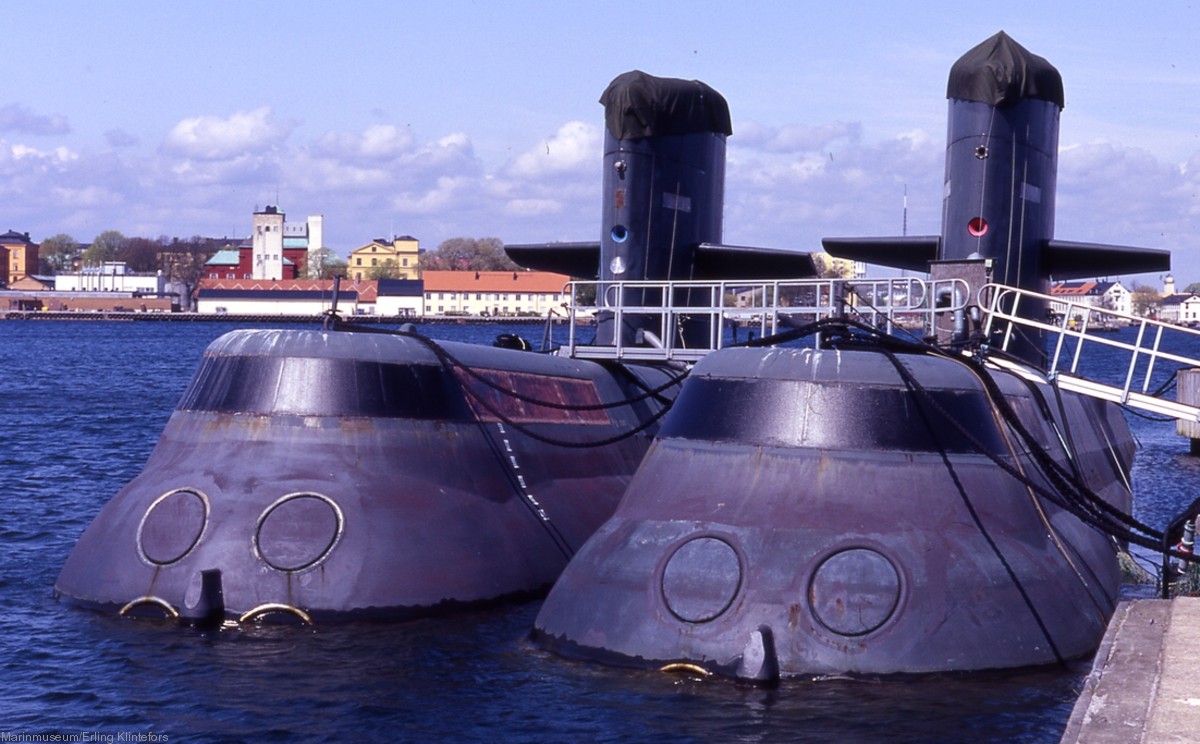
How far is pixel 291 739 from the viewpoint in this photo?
461 inches

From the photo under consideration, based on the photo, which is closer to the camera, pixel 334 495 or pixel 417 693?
pixel 417 693

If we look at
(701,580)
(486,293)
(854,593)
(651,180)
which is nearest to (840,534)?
(854,593)

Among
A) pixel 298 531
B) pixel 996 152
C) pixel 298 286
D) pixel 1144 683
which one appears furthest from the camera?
pixel 298 286

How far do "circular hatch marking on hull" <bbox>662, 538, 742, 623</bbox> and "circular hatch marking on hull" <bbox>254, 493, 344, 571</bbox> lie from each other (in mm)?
3860

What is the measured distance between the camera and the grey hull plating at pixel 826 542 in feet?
40.7

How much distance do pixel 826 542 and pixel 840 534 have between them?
5.9 inches

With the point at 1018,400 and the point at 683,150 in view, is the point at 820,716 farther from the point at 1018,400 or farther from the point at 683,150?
the point at 683,150

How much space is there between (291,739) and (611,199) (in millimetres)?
12958

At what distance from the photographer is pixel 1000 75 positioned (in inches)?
803

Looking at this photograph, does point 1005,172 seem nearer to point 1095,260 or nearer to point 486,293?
point 1095,260

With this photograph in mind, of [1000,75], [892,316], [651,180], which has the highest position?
[1000,75]

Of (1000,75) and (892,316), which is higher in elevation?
(1000,75)

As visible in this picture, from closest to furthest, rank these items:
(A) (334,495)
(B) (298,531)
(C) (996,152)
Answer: (B) (298,531) < (A) (334,495) < (C) (996,152)

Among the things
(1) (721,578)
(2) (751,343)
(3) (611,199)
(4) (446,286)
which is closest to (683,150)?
(3) (611,199)
